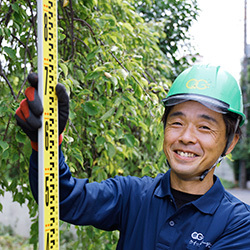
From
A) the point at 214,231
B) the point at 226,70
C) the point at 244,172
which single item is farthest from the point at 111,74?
the point at 244,172

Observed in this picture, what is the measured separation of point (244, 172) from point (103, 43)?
535 inches

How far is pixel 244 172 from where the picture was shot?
48.4 feet

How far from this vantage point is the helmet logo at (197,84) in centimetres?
158

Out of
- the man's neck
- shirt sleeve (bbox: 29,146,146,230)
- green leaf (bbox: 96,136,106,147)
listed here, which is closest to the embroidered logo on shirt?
the man's neck

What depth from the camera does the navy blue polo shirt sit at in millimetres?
1436

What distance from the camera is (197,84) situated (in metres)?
1.60

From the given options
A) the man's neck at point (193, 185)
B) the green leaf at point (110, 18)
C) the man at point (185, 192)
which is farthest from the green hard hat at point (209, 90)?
the green leaf at point (110, 18)

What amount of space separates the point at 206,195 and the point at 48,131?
72 centimetres

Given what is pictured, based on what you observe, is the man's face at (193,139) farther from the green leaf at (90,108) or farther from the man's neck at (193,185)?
the green leaf at (90,108)

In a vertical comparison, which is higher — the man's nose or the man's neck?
the man's nose

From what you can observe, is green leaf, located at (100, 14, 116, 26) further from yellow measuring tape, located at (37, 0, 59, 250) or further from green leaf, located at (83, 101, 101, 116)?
yellow measuring tape, located at (37, 0, 59, 250)

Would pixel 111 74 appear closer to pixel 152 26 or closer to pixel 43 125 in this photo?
pixel 43 125

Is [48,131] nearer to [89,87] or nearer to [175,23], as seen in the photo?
[89,87]

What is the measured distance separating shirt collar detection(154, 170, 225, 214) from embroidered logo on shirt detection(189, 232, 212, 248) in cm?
10
